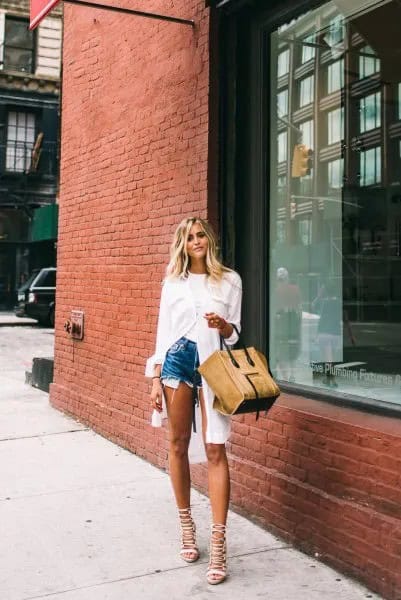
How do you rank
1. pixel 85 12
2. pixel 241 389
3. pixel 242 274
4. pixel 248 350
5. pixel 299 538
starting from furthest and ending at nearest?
pixel 85 12 < pixel 242 274 < pixel 299 538 < pixel 248 350 < pixel 241 389

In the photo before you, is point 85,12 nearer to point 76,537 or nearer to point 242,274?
point 242,274

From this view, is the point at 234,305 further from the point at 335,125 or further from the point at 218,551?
the point at 335,125

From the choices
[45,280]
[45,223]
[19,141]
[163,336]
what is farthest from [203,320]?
[19,141]

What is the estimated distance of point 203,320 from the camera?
363cm

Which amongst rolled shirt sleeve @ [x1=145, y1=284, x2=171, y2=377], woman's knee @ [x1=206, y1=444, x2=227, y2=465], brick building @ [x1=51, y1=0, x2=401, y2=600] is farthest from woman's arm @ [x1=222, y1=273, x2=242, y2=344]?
brick building @ [x1=51, y1=0, x2=401, y2=600]

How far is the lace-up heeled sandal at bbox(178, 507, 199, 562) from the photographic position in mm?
3715

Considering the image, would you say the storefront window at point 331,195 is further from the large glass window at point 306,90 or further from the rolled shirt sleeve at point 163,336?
the rolled shirt sleeve at point 163,336

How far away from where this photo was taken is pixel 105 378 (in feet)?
22.5

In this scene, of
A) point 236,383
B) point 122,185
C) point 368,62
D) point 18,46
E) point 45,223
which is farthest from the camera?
point 18,46

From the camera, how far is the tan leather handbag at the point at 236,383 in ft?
10.7

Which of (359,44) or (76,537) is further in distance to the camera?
(359,44)

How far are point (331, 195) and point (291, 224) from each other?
0.36 meters

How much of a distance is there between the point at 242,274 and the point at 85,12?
13.7 ft

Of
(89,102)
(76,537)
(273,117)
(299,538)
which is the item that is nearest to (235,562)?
(299,538)
